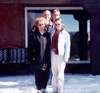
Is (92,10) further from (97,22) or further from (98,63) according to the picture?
(98,63)

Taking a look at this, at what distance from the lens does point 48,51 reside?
28.8 ft

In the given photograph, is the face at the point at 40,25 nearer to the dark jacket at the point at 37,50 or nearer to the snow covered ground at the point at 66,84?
the dark jacket at the point at 37,50

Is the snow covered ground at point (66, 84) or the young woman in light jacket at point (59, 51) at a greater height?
the young woman in light jacket at point (59, 51)

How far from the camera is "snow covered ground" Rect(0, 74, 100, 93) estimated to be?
983 centimetres

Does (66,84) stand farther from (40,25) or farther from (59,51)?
(40,25)

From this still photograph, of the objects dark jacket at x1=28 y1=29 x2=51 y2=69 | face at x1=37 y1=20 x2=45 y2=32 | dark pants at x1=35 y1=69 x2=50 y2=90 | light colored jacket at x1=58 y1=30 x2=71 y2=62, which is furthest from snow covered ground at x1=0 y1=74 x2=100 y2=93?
face at x1=37 y1=20 x2=45 y2=32

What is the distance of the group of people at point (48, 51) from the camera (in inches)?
341

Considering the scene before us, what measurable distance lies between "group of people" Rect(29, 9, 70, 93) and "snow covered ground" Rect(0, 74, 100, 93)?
0.85 metres

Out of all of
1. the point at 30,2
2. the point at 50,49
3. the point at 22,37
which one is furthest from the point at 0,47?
the point at 50,49

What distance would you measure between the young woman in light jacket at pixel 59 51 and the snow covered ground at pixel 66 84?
86 cm

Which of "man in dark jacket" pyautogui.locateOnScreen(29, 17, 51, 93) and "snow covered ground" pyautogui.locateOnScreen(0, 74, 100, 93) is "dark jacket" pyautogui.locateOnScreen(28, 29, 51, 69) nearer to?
"man in dark jacket" pyautogui.locateOnScreen(29, 17, 51, 93)

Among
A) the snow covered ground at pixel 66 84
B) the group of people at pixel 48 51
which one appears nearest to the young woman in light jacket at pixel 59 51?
the group of people at pixel 48 51

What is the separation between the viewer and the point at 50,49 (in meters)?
8.82

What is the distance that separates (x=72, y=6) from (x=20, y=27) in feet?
5.79
